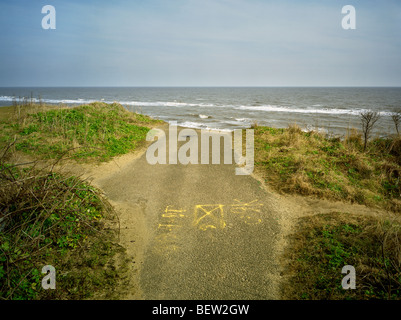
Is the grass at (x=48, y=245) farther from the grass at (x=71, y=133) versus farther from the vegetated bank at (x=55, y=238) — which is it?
the grass at (x=71, y=133)

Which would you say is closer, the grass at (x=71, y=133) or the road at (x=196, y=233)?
the road at (x=196, y=233)

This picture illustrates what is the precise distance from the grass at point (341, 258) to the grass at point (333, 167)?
5.28ft

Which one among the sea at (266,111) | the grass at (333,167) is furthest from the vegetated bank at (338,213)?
the sea at (266,111)

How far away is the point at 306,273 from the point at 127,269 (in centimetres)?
357

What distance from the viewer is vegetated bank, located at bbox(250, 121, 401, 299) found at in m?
4.09

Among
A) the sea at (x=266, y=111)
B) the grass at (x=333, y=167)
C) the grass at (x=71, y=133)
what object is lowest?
the grass at (x=333, y=167)

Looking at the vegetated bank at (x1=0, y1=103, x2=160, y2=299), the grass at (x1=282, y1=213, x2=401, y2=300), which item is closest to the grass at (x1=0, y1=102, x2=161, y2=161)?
the vegetated bank at (x1=0, y1=103, x2=160, y2=299)

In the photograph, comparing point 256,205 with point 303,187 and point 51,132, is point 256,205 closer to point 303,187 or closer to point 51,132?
point 303,187

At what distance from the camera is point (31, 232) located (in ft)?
14.1

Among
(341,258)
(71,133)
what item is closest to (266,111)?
(71,133)

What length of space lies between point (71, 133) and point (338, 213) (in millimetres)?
12851

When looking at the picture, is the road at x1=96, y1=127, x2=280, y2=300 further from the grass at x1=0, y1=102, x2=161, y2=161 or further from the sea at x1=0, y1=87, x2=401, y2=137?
the sea at x1=0, y1=87, x2=401, y2=137

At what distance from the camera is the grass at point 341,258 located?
12.9ft
